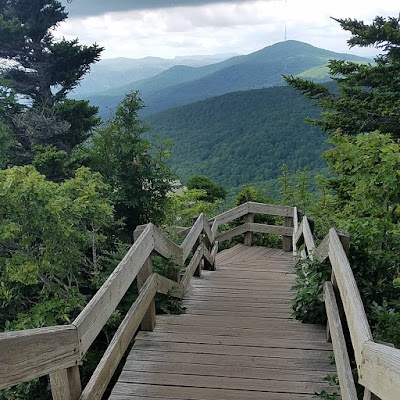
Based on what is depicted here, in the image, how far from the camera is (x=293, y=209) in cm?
948

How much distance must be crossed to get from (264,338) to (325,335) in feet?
1.71

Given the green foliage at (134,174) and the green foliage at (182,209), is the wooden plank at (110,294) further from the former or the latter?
the green foliage at (182,209)

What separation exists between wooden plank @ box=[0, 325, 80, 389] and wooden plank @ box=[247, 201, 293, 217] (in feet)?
25.6

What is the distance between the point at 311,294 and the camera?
156 inches

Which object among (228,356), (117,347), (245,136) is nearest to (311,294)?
(228,356)

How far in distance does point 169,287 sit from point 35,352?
2.67m

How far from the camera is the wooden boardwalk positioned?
118 inches

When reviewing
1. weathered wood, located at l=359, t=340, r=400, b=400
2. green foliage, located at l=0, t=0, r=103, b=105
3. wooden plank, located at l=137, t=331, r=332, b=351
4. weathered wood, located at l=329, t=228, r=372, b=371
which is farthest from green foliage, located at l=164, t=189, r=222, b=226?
green foliage, located at l=0, t=0, r=103, b=105

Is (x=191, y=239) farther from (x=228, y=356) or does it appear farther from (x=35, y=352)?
(x=35, y=352)

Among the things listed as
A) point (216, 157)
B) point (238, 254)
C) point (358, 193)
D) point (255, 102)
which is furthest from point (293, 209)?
point (255, 102)

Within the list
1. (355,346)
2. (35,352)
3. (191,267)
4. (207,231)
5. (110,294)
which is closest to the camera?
(35,352)

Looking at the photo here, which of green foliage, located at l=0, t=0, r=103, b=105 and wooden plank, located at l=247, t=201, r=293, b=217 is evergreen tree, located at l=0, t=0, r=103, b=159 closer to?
green foliage, located at l=0, t=0, r=103, b=105

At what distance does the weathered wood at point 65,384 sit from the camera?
6.84ft

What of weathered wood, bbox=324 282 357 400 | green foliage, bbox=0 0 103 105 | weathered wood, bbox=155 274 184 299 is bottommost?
weathered wood, bbox=155 274 184 299
